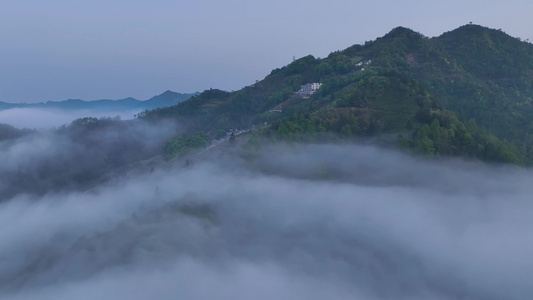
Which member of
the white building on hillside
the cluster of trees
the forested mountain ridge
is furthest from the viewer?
the white building on hillside

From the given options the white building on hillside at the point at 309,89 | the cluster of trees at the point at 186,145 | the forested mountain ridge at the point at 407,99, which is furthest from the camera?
the white building on hillside at the point at 309,89

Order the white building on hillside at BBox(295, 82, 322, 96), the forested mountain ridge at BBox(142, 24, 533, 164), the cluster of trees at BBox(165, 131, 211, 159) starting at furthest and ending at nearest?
1. the white building on hillside at BBox(295, 82, 322, 96)
2. the cluster of trees at BBox(165, 131, 211, 159)
3. the forested mountain ridge at BBox(142, 24, 533, 164)

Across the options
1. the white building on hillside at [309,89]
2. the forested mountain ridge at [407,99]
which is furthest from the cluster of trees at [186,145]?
the white building on hillside at [309,89]

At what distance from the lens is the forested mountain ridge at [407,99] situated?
45844mm

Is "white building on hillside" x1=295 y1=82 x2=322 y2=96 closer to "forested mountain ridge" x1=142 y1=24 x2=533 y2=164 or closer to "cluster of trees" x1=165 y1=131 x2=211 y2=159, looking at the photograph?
"forested mountain ridge" x1=142 y1=24 x2=533 y2=164

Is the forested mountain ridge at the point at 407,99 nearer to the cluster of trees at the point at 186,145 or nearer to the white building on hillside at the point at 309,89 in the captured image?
the white building on hillside at the point at 309,89

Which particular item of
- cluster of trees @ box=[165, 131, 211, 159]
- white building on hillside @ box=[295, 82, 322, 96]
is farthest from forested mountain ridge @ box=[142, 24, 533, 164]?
cluster of trees @ box=[165, 131, 211, 159]

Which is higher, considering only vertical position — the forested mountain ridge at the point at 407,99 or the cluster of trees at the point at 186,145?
the forested mountain ridge at the point at 407,99

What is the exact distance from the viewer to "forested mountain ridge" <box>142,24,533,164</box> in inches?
1805

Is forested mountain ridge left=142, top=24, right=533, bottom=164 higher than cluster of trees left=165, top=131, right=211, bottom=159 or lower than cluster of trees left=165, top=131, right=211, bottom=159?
higher

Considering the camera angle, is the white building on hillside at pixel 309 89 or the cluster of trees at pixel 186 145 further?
the white building on hillside at pixel 309 89

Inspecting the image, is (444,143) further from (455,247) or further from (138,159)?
(138,159)

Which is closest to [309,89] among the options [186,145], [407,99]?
[186,145]

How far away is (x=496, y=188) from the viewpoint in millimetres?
41312
